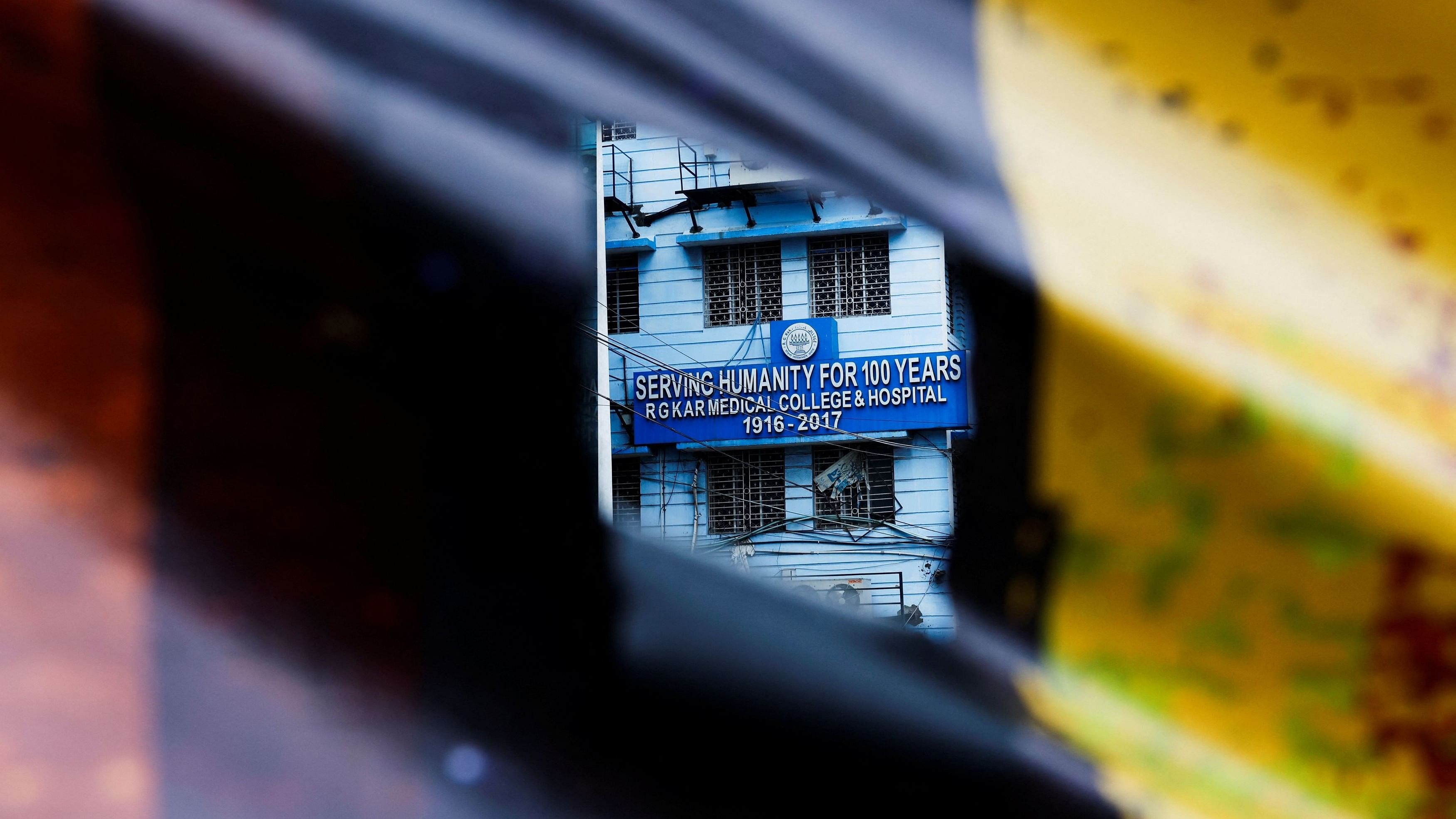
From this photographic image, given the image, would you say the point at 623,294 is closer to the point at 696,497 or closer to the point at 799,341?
the point at 799,341

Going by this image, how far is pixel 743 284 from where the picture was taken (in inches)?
153

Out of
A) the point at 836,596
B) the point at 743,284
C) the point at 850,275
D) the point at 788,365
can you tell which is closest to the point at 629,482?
the point at 743,284

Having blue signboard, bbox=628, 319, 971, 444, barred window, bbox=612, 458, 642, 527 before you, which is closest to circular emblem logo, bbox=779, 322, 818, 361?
blue signboard, bbox=628, 319, 971, 444

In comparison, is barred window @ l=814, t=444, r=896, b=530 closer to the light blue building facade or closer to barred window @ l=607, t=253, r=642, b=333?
the light blue building facade

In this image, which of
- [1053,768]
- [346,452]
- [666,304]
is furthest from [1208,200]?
[666,304]

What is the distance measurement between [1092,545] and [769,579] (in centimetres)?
19

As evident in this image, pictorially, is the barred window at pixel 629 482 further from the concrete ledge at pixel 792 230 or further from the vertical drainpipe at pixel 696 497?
the concrete ledge at pixel 792 230

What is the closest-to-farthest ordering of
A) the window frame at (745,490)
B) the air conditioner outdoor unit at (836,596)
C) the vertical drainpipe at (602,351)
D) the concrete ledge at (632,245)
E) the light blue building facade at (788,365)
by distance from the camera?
the air conditioner outdoor unit at (836,596) → the vertical drainpipe at (602,351) → the window frame at (745,490) → the light blue building facade at (788,365) → the concrete ledge at (632,245)

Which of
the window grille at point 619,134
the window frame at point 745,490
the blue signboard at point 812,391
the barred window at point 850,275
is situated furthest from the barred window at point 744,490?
the window grille at point 619,134

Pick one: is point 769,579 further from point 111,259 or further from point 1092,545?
point 111,259

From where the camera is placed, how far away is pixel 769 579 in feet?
1.97

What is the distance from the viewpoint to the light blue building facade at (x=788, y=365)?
337cm

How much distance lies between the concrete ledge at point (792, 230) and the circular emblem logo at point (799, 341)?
0.35m

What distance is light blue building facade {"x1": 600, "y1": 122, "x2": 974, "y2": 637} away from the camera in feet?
11.1
